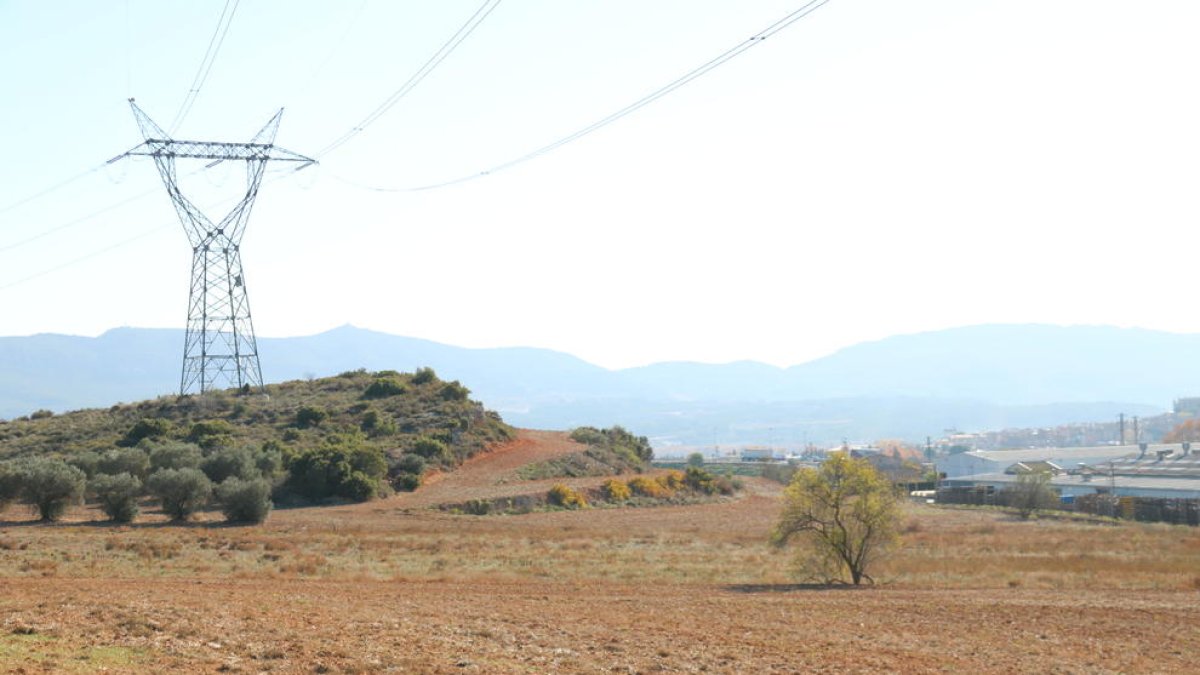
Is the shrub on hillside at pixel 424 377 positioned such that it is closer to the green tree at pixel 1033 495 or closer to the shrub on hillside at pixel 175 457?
the shrub on hillside at pixel 175 457

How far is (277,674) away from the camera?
15.7m

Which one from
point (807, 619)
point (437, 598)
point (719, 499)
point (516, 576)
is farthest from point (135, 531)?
point (719, 499)

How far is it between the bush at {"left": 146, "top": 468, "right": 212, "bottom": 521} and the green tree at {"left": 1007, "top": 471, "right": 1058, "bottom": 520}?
53.6 meters

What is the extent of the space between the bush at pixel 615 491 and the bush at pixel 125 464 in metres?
28.2

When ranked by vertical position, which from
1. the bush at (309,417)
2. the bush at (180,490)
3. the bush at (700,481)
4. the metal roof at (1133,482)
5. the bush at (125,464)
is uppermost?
the bush at (309,417)

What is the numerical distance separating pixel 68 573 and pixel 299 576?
5.93m

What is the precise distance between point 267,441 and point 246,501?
21.6 meters

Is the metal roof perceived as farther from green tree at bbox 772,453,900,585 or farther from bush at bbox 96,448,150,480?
bush at bbox 96,448,150,480

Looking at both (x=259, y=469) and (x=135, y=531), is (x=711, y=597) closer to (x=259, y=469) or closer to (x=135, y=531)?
(x=135, y=531)

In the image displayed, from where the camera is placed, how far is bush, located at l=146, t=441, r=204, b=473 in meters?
56.9

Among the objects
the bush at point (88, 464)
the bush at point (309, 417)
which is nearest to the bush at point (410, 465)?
the bush at point (309, 417)

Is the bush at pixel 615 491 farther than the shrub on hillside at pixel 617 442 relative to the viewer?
No

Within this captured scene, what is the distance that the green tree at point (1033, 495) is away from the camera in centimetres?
7669

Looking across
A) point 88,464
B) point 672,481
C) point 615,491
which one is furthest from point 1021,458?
point 88,464
